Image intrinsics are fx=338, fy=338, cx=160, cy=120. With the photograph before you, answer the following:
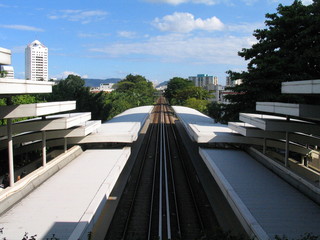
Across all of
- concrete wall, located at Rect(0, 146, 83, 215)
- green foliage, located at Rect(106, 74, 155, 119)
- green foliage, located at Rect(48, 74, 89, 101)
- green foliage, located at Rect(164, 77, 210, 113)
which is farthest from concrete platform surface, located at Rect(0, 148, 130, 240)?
green foliage, located at Rect(164, 77, 210, 113)

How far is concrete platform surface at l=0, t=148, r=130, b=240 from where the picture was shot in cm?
923

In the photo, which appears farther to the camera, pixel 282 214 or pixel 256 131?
pixel 256 131

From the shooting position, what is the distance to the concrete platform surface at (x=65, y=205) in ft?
30.3

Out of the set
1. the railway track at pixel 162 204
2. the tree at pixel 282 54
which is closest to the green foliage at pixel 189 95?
the tree at pixel 282 54

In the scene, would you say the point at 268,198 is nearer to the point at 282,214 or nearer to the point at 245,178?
the point at 282,214

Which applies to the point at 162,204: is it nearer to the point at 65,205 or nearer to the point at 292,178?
the point at 292,178

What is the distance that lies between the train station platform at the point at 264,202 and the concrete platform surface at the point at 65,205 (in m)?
4.55

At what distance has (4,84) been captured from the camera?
33.4 feet

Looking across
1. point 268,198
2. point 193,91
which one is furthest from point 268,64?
point 193,91

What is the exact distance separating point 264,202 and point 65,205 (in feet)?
21.7

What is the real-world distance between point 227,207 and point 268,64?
14321 millimetres

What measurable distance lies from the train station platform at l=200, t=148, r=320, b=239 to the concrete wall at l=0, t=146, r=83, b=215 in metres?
7.27

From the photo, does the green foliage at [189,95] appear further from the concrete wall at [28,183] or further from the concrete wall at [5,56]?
the concrete wall at [5,56]

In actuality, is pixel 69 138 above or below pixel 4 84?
below
